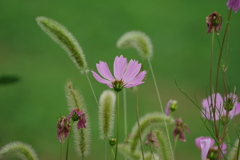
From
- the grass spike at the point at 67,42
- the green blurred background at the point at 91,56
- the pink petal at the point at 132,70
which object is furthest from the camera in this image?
the green blurred background at the point at 91,56

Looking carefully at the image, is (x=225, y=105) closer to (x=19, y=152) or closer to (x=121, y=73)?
(x=121, y=73)

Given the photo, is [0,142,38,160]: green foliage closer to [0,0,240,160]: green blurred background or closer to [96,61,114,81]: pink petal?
[96,61,114,81]: pink petal

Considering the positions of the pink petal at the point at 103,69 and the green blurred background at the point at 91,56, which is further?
the green blurred background at the point at 91,56

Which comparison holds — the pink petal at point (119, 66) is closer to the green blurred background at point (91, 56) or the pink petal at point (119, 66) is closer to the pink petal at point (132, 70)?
the pink petal at point (132, 70)

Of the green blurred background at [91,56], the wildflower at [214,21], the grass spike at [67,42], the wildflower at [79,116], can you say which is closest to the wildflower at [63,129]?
the wildflower at [79,116]

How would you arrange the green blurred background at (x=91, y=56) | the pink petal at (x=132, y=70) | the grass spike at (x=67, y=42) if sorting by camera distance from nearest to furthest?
the pink petal at (x=132, y=70) < the grass spike at (x=67, y=42) < the green blurred background at (x=91, y=56)

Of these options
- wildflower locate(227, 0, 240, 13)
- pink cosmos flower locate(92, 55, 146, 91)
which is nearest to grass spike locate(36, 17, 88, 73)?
pink cosmos flower locate(92, 55, 146, 91)
